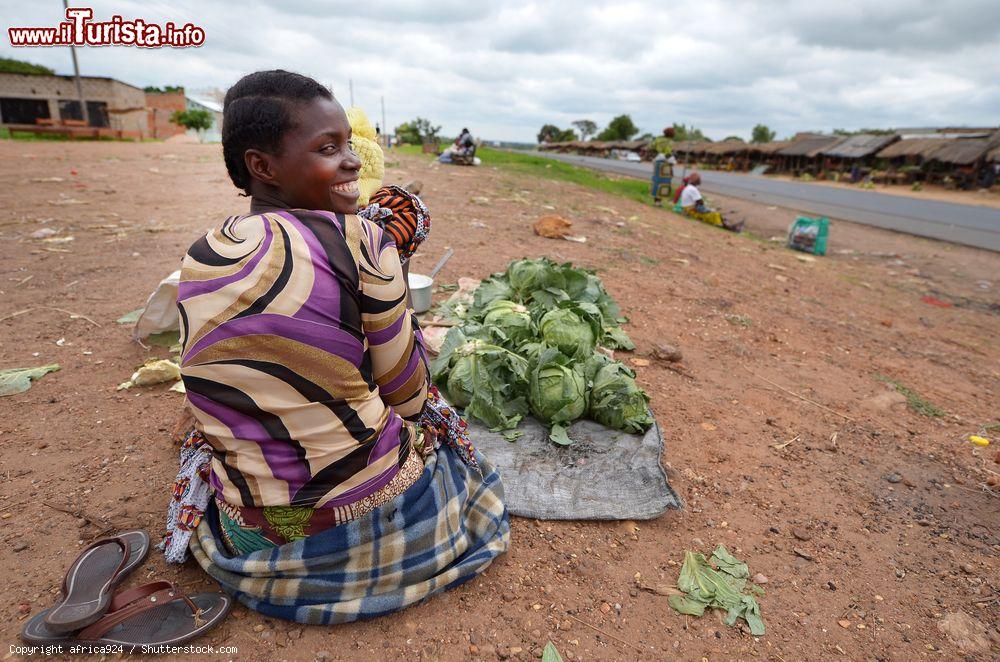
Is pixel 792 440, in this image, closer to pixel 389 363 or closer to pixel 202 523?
pixel 389 363

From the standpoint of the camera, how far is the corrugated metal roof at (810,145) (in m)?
30.5

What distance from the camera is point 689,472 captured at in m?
2.63

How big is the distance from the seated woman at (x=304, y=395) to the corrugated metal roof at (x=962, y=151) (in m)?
29.3

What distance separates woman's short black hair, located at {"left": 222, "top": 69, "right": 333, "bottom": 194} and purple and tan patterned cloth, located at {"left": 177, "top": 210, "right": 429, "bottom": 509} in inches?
8.6

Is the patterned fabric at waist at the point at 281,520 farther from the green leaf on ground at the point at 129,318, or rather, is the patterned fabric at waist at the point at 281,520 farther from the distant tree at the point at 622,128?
the distant tree at the point at 622,128

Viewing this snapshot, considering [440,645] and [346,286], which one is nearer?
[346,286]

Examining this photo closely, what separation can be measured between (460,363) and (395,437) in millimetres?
1189

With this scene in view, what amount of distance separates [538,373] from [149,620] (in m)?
1.80

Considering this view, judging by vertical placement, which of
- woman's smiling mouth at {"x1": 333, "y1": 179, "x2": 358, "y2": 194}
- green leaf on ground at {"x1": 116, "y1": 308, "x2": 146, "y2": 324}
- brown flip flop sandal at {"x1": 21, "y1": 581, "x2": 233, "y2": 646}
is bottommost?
brown flip flop sandal at {"x1": 21, "y1": 581, "x2": 233, "y2": 646}

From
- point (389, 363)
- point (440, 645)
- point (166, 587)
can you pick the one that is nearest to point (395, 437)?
point (389, 363)

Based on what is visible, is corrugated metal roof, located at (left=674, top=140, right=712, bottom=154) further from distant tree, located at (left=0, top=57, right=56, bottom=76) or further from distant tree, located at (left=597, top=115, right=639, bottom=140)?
distant tree, located at (left=0, top=57, right=56, bottom=76)

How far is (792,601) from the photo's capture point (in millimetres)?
1936

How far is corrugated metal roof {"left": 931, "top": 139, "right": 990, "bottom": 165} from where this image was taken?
2197 cm

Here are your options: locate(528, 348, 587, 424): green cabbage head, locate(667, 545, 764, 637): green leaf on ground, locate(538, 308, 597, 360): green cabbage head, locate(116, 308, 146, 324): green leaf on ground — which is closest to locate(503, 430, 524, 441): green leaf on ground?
locate(528, 348, 587, 424): green cabbage head
